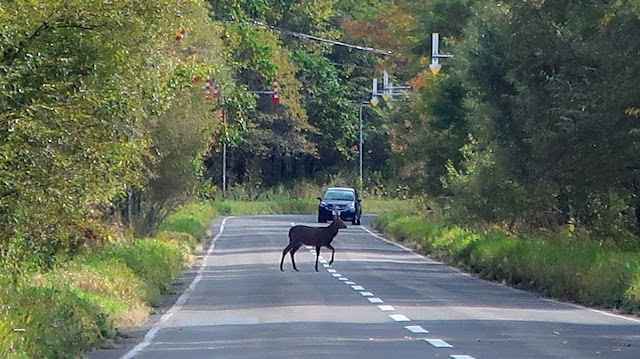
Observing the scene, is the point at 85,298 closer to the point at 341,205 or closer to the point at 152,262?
the point at 152,262

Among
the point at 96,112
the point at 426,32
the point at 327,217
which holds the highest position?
the point at 426,32

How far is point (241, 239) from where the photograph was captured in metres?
45.7

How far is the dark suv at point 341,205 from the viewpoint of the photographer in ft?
193

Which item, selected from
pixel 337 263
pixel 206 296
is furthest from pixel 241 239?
pixel 206 296

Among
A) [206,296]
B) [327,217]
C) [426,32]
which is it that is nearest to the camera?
[206,296]

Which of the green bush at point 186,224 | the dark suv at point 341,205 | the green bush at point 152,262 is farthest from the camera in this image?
the dark suv at point 341,205

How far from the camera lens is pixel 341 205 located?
6038 cm

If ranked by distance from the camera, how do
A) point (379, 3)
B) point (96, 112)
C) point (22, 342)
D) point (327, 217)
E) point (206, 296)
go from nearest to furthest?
point (22, 342) → point (96, 112) → point (206, 296) → point (327, 217) → point (379, 3)

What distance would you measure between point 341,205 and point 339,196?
1427 mm

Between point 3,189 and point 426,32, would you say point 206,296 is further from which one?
point 426,32

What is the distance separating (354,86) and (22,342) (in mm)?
76479

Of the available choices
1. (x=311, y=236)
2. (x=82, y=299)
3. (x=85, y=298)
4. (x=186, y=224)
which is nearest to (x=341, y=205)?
(x=186, y=224)

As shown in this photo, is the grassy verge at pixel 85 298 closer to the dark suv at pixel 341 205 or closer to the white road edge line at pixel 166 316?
the white road edge line at pixel 166 316

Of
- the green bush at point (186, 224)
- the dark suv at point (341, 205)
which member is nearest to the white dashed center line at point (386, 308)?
the green bush at point (186, 224)
